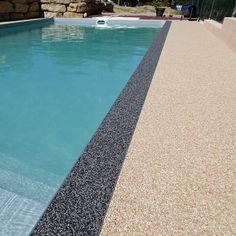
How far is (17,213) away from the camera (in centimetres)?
216

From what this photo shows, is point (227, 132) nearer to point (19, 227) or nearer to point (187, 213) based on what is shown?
point (187, 213)

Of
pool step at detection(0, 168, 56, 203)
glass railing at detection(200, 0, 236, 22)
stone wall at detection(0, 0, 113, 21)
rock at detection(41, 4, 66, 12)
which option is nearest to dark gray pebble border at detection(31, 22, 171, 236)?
pool step at detection(0, 168, 56, 203)

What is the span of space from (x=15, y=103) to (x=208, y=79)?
3.52 metres

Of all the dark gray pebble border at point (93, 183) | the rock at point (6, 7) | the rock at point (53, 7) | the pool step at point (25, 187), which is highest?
the dark gray pebble border at point (93, 183)

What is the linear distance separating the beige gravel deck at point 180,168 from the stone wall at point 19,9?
1094cm

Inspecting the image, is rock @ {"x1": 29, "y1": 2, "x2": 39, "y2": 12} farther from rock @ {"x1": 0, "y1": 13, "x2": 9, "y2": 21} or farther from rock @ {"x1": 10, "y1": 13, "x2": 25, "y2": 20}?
rock @ {"x1": 0, "y1": 13, "x2": 9, "y2": 21}

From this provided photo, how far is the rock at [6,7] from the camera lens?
11.8 m

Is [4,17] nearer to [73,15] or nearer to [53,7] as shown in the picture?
[53,7]

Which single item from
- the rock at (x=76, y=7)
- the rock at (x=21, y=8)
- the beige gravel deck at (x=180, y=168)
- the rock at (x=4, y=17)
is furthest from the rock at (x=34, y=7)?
the beige gravel deck at (x=180, y=168)

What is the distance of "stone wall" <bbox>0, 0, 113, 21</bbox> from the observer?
41.2 feet

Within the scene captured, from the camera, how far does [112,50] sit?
8.77 m

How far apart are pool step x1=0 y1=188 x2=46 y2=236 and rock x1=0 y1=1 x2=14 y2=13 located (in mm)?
11810

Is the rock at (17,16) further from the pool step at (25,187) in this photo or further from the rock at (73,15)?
the pool step at (25,187)

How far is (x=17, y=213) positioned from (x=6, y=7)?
12.5 m
